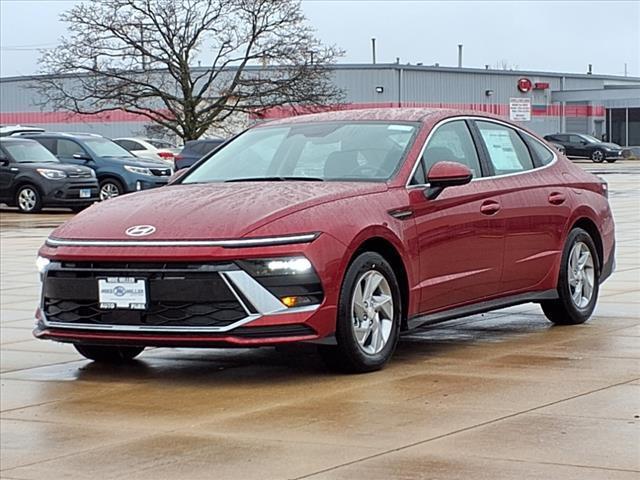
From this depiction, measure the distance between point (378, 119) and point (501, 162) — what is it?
97 centimetres

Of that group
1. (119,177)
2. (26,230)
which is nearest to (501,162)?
(26,230)

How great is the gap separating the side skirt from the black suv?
1866 cm

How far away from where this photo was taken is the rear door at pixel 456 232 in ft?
26.3

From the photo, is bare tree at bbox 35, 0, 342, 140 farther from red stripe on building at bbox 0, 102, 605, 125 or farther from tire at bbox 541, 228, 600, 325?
tire at bbox 541, 228, 600, 325

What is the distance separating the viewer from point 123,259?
724 cm

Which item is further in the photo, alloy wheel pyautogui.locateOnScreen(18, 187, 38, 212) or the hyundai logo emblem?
alloy wheel pyautogui.locateOnScreen(18, 187, 38, 212)

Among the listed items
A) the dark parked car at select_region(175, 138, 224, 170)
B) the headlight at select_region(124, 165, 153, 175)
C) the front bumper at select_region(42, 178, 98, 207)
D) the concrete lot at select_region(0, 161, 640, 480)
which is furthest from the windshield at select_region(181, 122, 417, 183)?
the dark parked car at select_region(175, 138, 224, 170)

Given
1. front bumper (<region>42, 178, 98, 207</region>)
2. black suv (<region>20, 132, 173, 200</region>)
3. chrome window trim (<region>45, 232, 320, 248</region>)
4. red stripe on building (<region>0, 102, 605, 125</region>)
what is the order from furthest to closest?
red stripe on building (<region>0, 102, 605, 125</region>), black suv (<region>20, 132, 173, 200</region>), front bumper (<region>42, 178, 98, 207</region>), chrome window trim (<region>45, 232, 320, 248</region>)

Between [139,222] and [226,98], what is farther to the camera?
[226,98]

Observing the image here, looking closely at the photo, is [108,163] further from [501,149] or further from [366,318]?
[366,318]

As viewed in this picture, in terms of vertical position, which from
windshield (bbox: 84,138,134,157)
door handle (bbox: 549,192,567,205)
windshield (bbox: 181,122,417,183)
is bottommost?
windshield (bbox: 84,138,134,157)

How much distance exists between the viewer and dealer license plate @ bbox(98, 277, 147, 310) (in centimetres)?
724

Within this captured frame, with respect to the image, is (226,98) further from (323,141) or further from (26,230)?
(323,141)

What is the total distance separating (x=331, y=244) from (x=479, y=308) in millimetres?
1621
